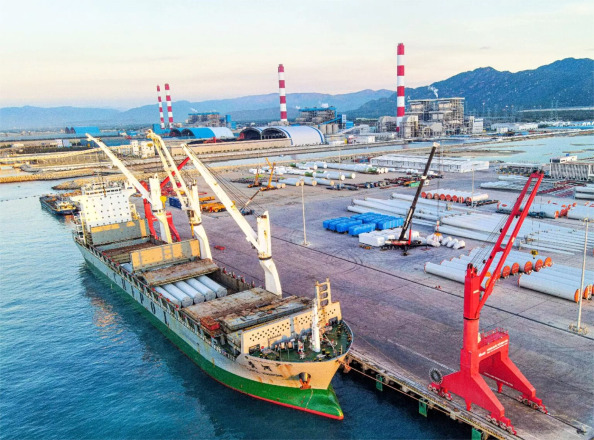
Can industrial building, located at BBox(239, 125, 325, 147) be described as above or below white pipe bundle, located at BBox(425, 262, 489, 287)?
above

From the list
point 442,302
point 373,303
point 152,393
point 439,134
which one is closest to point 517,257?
point 442,302

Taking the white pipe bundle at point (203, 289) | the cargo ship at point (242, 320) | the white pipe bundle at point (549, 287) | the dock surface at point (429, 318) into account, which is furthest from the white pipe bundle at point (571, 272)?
the white pipe bundle at point (203, 289)

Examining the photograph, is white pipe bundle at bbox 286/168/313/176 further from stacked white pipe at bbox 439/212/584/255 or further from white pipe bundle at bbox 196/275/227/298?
white pipe bundle at bbox 196/275/227/298

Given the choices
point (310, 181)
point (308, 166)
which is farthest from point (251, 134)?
point (310, 181)

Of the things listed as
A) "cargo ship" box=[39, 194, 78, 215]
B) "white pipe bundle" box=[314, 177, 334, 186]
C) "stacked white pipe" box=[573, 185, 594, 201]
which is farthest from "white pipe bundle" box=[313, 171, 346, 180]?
"cargo ship" box=[39, 194, 78, 215]

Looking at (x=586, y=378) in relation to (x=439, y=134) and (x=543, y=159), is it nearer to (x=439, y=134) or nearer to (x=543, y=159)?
(x=543, y=159)

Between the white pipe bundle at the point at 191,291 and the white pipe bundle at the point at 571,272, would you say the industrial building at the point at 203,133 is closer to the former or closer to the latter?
the white pipe bundle at the point at 191,291

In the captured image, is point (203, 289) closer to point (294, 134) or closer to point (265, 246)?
point (265, 246)
